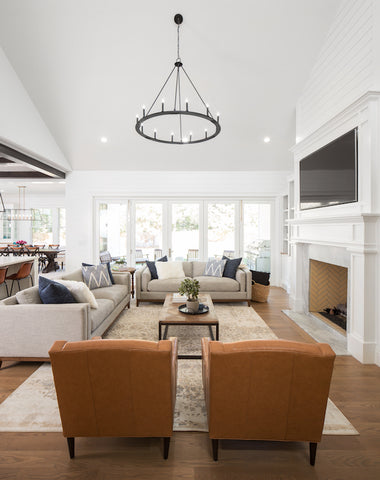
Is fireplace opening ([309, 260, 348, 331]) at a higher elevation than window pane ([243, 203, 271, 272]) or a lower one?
lower

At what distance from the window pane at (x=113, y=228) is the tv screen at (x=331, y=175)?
166 inches

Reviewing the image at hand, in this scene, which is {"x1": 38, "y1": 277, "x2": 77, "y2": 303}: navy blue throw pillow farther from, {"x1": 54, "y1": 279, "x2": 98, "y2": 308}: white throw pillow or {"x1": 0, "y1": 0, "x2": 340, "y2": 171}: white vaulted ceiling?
{"x1": 0, "y1": 0, "x2": 340, "y2": 171}: white vaulted ceiling

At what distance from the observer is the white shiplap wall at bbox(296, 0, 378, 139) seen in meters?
3.03

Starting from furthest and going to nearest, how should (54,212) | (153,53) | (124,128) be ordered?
(54,212) → (124,128) → (153,53)

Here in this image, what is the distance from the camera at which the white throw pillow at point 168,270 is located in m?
5.35

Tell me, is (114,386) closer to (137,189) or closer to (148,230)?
(148,230)

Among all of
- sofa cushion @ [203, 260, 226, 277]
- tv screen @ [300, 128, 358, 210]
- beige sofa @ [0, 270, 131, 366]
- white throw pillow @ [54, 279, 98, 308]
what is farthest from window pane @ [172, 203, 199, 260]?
beige sofa @ [0, 270, 131, 366]

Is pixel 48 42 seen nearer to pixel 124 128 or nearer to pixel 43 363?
pixel 124 128

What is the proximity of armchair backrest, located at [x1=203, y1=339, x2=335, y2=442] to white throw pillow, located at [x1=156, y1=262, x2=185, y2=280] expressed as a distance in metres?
3.75

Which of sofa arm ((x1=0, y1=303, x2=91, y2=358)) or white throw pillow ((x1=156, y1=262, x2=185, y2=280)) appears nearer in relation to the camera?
sofa arm ((x1=0, y1=303, x2=91, y2=358))

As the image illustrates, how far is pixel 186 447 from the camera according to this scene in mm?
1849

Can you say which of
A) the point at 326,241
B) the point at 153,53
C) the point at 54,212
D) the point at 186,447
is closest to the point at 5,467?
the point at 186,447

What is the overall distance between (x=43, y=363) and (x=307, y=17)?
5.19m

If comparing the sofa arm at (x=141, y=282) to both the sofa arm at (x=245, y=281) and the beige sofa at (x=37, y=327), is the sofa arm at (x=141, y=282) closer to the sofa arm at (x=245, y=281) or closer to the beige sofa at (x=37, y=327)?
the sofa arm at (x=245, y=281)
